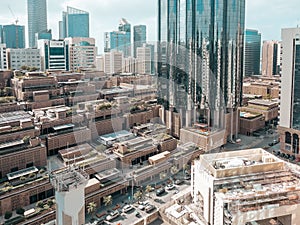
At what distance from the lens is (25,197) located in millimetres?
5199

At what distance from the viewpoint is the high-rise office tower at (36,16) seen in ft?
94.2

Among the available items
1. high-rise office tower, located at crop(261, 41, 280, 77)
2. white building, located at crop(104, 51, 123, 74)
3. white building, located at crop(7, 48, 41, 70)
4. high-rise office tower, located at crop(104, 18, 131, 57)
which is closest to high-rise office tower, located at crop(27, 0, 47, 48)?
high-rise office tower, located at crop(104, 18, 131, 57)

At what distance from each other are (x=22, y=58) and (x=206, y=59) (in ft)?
29.3

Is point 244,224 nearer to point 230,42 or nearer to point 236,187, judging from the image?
point 236,187

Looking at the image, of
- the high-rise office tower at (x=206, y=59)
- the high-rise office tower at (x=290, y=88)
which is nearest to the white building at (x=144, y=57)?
the high-rise office tower at (x=206, y=59)

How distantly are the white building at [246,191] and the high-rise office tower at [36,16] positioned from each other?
2810 centimetres

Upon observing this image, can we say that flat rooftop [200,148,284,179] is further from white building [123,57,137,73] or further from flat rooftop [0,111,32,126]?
white building [123,57,137,73]

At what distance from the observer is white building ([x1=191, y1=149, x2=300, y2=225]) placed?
3.58 m

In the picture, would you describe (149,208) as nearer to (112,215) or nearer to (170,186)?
(112,215)

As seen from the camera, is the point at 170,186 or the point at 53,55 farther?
the point at 53,55

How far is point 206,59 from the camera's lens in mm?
8734

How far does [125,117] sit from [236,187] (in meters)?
5.18

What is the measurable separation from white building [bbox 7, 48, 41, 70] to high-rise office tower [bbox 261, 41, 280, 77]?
15.1 meters

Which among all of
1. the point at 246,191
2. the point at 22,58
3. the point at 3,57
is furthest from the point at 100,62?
the point at 246,191
